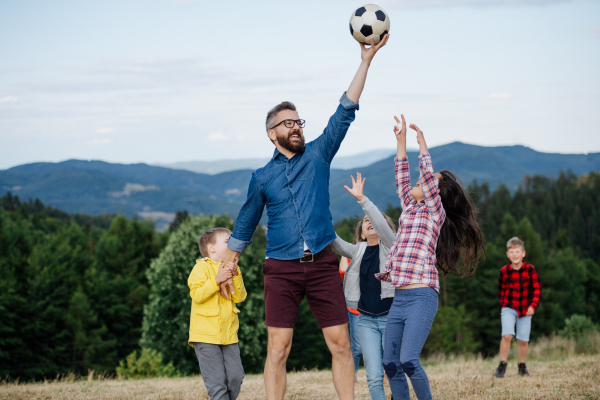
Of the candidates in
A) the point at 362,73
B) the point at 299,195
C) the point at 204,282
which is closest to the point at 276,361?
the point at 204,282

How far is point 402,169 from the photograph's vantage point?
4738 mm

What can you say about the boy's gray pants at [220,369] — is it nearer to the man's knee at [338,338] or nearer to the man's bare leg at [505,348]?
the man's knee at [338,338]

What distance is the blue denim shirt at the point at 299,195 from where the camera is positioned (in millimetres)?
4137

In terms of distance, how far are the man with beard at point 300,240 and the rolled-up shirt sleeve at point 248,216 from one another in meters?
0.01

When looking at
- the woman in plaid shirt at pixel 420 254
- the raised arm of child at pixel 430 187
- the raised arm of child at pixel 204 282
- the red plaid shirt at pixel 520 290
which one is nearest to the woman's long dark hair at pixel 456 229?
the woman in plaid shirt at pixel 420 254

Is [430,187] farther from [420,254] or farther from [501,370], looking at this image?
[501,370]

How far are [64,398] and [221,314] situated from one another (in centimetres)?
262

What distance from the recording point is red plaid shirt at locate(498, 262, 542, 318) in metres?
7.51

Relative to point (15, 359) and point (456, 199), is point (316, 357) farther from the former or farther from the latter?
point (456, 199)

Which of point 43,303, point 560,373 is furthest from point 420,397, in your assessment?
point 43,303

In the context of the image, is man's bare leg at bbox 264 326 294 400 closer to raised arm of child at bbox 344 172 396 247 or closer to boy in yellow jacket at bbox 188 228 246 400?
boy in yellow jacket at bbox 188 228 246 400

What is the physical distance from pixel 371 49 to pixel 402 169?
1.09 meters

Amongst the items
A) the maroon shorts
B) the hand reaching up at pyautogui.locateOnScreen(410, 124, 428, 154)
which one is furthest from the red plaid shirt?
the maroon shorts

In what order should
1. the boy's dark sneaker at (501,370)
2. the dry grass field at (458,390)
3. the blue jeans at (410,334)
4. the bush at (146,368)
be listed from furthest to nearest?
the bush at (146,368) < the boy's dark sneaker at (501,370) < the dry grass field at (458,390) < the blue jeans at (410,334)
